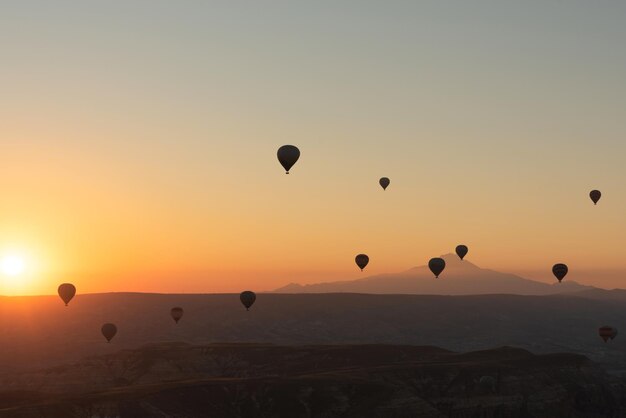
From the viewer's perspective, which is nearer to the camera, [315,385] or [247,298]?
[315,385]

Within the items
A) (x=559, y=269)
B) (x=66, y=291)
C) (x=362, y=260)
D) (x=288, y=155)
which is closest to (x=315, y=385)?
(x=362, y=260)

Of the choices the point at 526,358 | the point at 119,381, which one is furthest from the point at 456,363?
the point at 119,381

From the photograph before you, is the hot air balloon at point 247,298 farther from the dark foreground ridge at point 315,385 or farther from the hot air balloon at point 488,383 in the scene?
the hot air balloon at point 488,383

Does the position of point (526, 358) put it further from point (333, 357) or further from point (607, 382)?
point (333, 357)

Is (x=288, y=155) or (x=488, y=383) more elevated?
(x=288, y=155)

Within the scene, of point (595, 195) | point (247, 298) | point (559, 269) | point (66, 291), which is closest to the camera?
point (595, 195)

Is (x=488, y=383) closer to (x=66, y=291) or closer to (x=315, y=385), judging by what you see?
(x=315, y=385)

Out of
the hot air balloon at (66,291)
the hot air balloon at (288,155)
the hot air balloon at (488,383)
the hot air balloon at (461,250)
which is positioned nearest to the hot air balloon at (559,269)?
the hot air balloon at (461,250)
